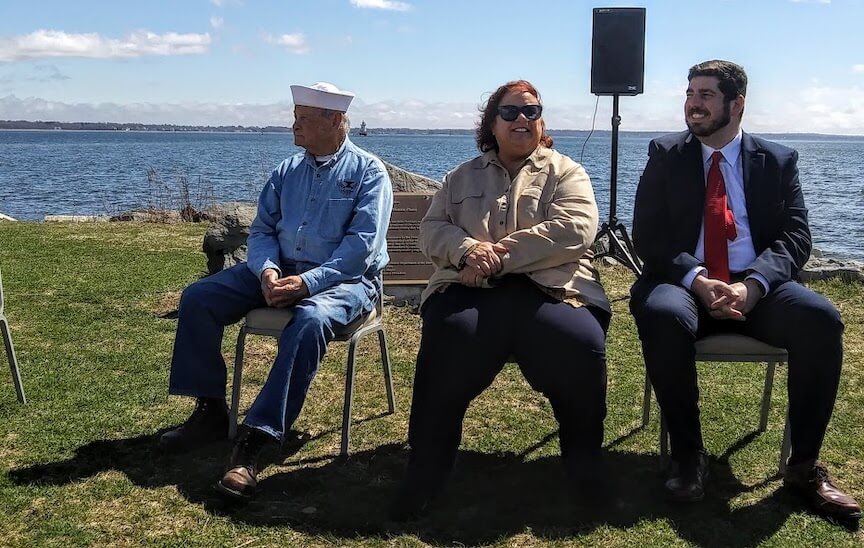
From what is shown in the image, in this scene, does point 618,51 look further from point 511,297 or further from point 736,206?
point 511,297

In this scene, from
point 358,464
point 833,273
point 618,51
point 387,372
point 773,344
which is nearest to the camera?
point 773,344

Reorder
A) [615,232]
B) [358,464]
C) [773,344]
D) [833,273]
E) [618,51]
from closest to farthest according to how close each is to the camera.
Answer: [773,344]
[358,464]
[833,273]
[618,51]
[615,232]

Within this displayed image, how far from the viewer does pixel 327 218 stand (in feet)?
12.2

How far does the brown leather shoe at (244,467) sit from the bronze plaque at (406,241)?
244 cm

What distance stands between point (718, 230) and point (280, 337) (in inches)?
71.2

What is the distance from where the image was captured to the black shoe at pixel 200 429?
3553 millimetres

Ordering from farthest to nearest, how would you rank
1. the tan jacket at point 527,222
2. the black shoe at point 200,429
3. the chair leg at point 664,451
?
1. the black shoe at point 200,429
2. the chair leg at point 664,451
3. the tan jacket at point 527,222

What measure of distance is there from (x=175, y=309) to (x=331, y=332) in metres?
2.88

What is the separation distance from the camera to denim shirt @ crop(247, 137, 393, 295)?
3656 millimetres

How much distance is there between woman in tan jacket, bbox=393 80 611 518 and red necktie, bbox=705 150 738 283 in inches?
18.1

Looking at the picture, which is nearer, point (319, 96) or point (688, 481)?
point (688, 481)

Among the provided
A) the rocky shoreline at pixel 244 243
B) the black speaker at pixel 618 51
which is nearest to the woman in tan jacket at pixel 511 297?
the rocky shoreline at pixel 244 243

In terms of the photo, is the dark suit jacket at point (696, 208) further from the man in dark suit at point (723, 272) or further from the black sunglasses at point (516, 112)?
the black sunglasses at point (516, 112)

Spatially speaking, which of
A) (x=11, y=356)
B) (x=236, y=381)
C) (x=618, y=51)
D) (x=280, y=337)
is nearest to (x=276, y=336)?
(x=280, y=337)
